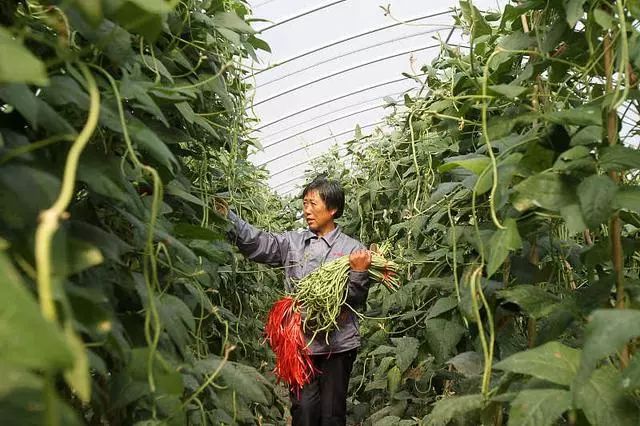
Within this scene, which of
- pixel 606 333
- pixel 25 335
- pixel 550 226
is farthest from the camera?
pixel 550 226

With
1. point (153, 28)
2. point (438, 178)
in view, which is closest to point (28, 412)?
point (153, 28)

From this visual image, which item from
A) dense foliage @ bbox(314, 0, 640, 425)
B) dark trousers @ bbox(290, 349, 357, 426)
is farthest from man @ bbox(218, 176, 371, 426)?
dense foliage @ bbox(314, 0, 640, 425)

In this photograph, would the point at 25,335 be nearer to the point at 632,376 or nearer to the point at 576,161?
the point at 632,376

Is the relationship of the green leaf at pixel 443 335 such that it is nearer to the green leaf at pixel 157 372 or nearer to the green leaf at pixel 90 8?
the green leaf at pixel 157 372

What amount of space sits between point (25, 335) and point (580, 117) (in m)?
0.86

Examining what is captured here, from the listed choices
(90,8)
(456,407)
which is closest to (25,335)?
(90,8)

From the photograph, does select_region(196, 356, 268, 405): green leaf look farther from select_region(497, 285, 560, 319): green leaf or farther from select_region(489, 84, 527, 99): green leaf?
select_region(489, 84, 527, 99): green leaf

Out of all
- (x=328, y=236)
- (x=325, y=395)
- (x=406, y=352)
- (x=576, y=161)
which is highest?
(x=576, y=161)

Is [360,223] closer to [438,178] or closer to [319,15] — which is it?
[438,178]

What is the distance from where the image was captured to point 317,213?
2895 mm

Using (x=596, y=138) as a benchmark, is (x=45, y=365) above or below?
below

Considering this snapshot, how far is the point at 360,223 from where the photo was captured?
3596 mm

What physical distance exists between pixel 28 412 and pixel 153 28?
1.38 feet

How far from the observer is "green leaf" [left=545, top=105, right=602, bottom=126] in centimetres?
104
